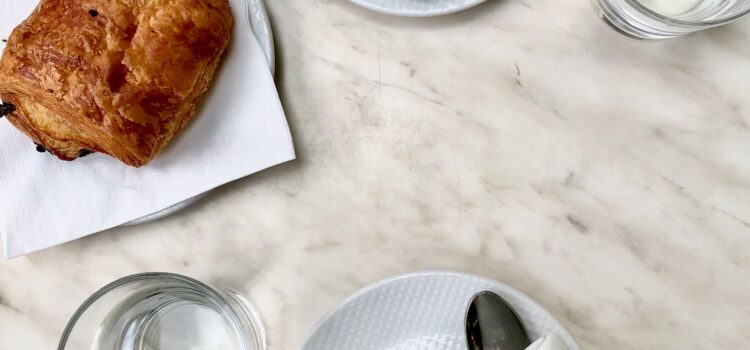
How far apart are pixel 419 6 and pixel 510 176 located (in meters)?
0.23

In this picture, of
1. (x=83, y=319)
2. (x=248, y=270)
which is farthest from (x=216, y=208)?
(x=83, y=319)

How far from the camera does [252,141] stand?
753 mm

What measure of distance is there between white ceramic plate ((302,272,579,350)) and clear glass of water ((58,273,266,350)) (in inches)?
4.7

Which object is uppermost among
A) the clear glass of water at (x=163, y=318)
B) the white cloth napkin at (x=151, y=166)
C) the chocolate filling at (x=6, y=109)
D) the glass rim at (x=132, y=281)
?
the chocolate filling at (x=6, y=109)

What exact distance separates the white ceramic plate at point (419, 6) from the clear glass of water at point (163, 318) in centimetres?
38

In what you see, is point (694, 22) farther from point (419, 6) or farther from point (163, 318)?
point (163, 318)

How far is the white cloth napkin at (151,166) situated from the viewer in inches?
29.6

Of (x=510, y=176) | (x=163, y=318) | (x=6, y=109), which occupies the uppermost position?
(x=6, y=109)

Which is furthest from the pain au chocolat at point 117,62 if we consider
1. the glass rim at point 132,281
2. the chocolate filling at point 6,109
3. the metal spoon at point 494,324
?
the metal spoon at point 494,324

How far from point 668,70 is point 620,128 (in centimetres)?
9

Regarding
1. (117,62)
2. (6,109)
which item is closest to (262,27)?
(117,62)

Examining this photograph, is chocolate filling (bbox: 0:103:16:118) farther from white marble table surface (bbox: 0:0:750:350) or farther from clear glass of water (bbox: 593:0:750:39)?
clear glass of water (bbox: 593:0:750:39)

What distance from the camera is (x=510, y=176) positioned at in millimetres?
767

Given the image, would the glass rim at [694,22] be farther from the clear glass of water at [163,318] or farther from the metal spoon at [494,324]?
the clear glass of water at [163,318]
